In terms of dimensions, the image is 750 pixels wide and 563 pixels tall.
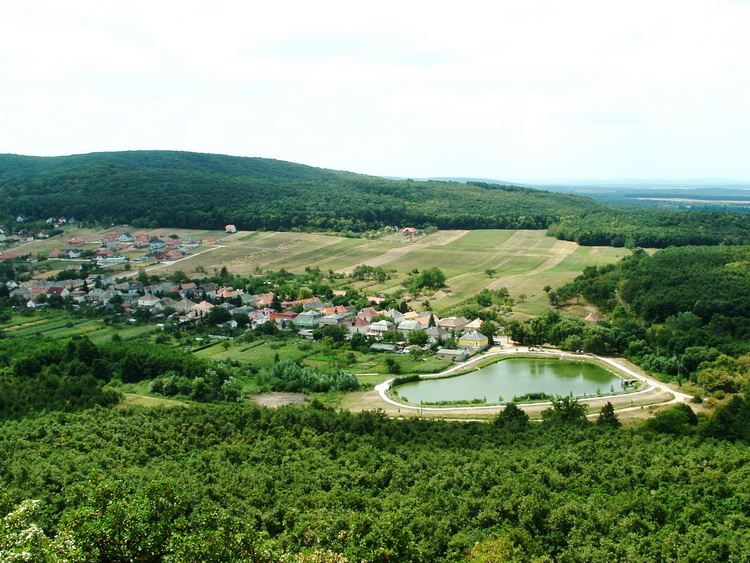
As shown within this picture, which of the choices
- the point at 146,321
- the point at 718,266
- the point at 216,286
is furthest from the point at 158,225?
the point at 718,266

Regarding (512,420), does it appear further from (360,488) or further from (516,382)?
(360,488)

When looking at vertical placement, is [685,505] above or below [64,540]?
below

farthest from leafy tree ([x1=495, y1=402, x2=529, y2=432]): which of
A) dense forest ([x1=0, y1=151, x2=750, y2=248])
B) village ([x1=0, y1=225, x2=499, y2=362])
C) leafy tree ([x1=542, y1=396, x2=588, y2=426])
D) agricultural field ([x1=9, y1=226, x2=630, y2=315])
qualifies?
dense forest ([x1=0, y1=151, x2=750, y2=248])

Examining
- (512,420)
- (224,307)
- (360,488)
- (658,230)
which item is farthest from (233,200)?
(360,488)

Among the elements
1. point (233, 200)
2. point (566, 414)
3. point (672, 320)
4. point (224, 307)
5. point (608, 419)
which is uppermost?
point (233, 200)

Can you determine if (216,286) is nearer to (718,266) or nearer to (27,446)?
(27,446)

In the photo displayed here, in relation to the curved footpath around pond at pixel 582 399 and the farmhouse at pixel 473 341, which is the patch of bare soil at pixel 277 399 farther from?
the farmhouse at pixel 473 341

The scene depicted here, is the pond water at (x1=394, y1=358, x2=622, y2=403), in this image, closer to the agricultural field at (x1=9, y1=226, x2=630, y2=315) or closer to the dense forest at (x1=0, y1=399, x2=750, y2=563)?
the dense forest at (x1=0, y1=399, x2=750, y2=563)
